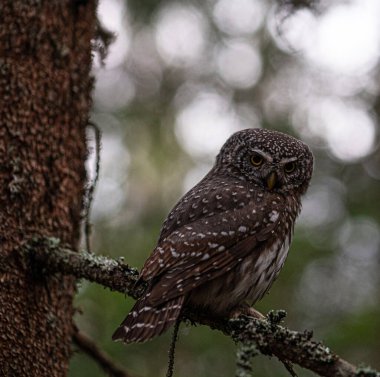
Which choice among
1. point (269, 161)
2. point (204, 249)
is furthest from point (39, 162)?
point (269, 161)

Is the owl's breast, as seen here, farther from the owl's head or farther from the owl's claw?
the owl's head

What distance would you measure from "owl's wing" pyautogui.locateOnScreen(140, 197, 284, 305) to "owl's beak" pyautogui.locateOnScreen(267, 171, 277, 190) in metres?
0.35

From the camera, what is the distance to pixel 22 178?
354cm

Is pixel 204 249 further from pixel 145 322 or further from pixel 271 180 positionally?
pixel 271 180

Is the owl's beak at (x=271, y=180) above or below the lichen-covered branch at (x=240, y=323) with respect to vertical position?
above

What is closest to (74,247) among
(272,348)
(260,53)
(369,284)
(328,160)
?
(272,348)

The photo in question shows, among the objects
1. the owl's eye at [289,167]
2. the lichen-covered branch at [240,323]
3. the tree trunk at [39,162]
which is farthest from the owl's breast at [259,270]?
the tree trunk at [39,162]

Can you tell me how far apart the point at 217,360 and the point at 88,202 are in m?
2.37

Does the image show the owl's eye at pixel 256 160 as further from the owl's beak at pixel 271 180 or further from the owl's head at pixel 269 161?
the owl's beak at pixel 271 180

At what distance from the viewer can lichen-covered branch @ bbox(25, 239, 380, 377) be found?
2.69 m

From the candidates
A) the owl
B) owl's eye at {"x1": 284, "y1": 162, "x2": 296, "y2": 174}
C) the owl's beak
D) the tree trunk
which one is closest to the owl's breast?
the owl

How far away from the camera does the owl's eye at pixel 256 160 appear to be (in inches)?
169

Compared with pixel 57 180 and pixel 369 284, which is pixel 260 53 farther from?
pixel 57 180

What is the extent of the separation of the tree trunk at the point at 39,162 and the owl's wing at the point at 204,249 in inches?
23.9
